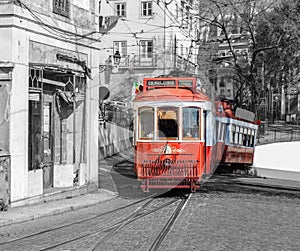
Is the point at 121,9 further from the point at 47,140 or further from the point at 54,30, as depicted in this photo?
the point at 47,140

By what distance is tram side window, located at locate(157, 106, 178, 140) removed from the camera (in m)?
15.8

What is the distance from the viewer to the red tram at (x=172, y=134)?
609 inches

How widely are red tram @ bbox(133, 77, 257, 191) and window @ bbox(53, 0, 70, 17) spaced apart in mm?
3138

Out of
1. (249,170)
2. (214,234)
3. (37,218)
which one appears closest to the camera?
(214,234)

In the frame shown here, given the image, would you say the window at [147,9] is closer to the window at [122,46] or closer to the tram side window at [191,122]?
the window at [122,46]

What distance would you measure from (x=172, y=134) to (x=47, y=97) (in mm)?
3663

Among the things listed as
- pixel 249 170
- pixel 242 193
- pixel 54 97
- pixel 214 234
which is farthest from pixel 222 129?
pixel 214 234

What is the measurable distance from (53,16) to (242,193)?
7.75 metres

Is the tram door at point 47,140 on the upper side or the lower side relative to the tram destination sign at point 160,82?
lower

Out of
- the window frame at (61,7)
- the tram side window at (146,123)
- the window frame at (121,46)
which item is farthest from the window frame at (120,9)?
the tram side window at (146,123)

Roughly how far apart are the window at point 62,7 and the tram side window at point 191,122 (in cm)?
428

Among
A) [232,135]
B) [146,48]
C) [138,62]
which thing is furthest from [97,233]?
[138,62]

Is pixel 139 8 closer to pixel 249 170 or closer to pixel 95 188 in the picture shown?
pixel 249 170

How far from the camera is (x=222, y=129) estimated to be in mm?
20406
